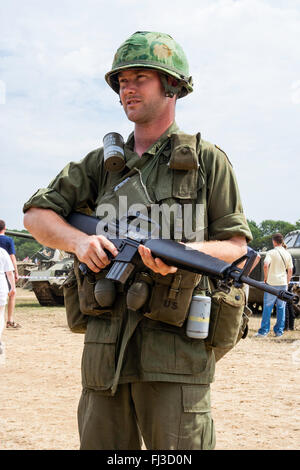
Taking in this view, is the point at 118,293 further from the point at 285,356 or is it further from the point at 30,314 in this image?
the point at 30,314

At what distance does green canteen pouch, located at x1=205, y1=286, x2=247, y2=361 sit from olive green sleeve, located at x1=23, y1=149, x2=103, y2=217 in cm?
76

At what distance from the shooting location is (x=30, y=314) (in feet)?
52.3

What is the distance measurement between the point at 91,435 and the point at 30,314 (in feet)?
45.9

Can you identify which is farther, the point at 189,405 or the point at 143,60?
the point at 143,60

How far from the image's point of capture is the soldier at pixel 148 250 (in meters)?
2.31

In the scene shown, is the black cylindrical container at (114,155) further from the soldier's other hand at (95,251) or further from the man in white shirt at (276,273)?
the man in white shirt at (276,273)

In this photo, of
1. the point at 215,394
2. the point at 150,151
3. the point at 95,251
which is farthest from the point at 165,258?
the point at 215,394

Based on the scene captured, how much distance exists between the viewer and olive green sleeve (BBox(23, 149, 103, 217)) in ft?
8.64

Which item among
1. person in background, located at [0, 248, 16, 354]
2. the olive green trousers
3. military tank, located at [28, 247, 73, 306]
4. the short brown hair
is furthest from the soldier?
military tank, located at [28, 247, 73, 306]

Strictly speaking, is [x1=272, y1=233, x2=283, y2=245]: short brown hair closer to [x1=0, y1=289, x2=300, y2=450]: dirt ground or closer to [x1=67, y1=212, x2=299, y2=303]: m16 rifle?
[x1=0, y1=289, x2=300, y2=450]: dirt ground

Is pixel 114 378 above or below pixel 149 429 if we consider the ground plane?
above

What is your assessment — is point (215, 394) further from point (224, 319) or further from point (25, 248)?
point (25, 248)
